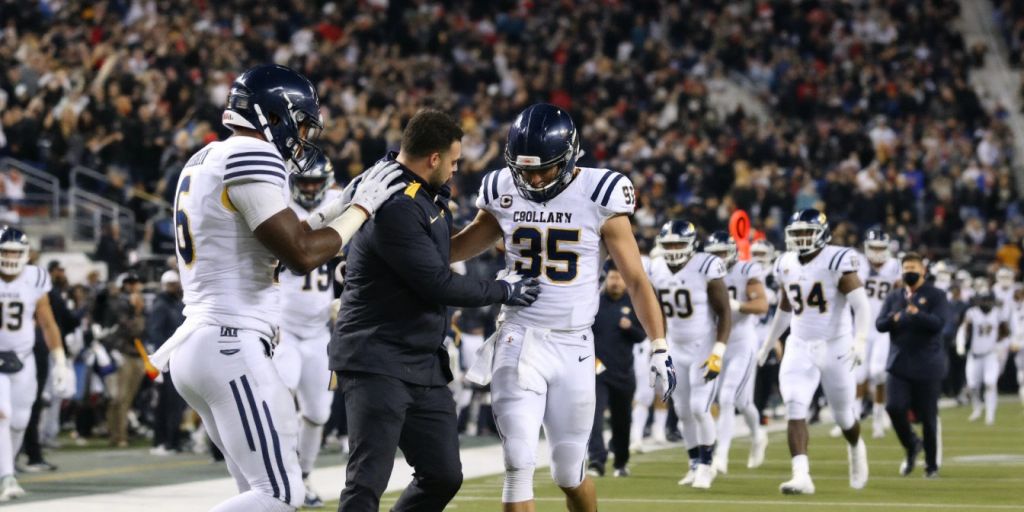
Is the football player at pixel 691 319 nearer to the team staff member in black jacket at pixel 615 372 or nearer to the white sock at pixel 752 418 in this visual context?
the team staff member in black jacket at pixel 615 372

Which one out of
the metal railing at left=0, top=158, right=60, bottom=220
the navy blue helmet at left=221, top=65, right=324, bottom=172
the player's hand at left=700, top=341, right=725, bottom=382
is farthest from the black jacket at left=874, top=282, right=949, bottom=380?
the metal railing at left=0, top=158, right=60, bottom=220

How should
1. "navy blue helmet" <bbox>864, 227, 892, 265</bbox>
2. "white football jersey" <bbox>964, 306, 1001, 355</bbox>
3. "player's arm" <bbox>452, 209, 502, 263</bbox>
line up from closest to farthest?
"player's arm" <bbox>452, 209, 502, 263</bbox>
"navy blue helmet" <bbox>864, 227, 892, 265</bbox>
"white football jersey" <bbox>964, 306, 1001, 355</bbox>

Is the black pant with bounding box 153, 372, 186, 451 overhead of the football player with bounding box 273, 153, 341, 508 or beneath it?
beneath

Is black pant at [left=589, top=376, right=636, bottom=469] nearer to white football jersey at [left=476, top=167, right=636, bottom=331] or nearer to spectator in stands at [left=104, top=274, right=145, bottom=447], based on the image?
spectator in stands at [left=104, top=274, right=145, bottom=447]

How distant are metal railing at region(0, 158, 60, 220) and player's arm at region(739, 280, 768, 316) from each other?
26.6 ft

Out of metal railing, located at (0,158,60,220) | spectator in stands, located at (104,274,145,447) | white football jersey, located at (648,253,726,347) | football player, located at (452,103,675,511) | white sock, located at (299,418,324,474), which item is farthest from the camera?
metal railing, located at (0,158,60,220)

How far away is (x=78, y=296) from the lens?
14883mm

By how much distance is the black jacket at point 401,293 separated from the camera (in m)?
5.78

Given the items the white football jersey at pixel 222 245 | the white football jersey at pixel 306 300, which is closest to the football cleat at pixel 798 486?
the white football jersey at pixel 306 300

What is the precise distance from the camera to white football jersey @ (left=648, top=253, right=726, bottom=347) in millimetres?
11727

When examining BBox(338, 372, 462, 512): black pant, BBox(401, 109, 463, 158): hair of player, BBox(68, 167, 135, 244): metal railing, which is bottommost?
BBox(338, 372, 462, 512): black pant

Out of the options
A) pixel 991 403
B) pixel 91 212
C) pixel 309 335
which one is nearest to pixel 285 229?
pixel 309 335

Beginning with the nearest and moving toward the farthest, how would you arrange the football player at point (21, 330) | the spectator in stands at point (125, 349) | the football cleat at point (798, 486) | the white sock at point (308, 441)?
the white sock at point (308, 441) < the football cleat at point (798, 486) < the football player at point (21, 330) < the spectator in stands at point (125, 349)

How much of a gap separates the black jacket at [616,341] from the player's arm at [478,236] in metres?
5.23
